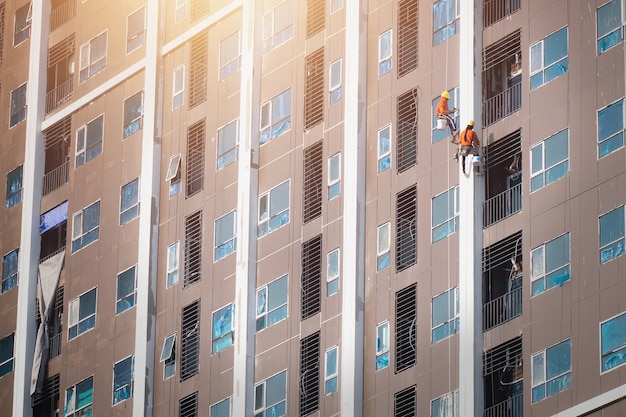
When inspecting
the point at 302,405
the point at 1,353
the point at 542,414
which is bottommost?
the point at 542,414

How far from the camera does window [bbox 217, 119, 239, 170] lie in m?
60.5

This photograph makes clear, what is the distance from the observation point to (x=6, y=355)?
66.8 meters

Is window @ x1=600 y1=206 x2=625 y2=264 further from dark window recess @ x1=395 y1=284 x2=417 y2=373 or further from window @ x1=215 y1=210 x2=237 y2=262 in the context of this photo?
window @ x1=215 y1=210 x2=237 y2=262

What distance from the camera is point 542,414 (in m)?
51.2

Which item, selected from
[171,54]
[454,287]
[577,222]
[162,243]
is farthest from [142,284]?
[577,222]

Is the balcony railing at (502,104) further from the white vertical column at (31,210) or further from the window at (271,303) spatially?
the white vertical column at (31,210)

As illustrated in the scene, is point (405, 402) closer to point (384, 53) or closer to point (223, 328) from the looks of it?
point (223, 328)

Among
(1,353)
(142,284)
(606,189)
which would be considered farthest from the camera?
(1,353)

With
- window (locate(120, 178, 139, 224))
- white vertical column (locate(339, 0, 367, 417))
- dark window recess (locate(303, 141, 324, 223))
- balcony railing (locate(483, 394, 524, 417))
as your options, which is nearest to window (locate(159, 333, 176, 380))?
window (locate(120, 178, 139, 224))

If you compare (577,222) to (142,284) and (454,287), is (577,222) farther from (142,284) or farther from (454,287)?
(142,284)

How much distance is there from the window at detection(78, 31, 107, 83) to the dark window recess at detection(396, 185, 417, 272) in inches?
569

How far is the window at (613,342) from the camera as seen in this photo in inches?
1951

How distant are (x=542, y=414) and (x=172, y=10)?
19919mm

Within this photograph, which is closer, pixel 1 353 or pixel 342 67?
pixel 342 67
